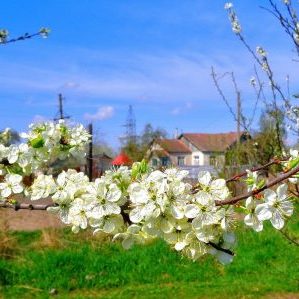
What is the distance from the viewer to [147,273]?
688 centimetres

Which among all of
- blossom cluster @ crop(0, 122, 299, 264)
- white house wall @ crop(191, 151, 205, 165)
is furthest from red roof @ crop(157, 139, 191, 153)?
blossom cluster @ crop(0, 122, 299, 264)

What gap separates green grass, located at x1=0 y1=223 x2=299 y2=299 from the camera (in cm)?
608

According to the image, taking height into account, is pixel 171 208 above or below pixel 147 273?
above

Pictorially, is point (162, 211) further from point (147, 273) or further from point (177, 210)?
point (147, 273)

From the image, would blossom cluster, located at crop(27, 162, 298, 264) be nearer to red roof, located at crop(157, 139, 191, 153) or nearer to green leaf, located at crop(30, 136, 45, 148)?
green leaf, located at crop(30, 136, 45, 148)

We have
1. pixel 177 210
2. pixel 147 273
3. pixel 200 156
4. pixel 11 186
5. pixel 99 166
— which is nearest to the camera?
pixel 177 210

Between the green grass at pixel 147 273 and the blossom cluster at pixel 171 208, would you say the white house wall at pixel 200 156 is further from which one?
the blossom cluster at pixel 171 208

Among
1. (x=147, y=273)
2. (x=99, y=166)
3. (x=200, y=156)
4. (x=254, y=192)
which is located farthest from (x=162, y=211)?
(x=200, y=156)

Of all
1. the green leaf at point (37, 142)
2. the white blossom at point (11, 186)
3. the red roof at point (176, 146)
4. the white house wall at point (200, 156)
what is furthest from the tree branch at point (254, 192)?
the white house wall at point (200, 156)

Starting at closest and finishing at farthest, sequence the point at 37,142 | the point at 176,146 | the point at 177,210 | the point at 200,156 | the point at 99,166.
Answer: the point at 177,210
the point at 37,142
the point at 99,166
the point at 200,156
the point at 176,146

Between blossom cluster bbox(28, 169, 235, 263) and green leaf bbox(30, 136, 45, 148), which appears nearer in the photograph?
blossom cluster bbox(28, 169, 235, 263)

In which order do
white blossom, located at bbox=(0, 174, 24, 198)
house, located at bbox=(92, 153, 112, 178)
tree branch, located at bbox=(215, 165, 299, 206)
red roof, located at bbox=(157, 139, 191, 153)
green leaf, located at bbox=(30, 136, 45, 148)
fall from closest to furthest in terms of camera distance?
tree branch, located at bbox=(215, 165, 299, 206)
white blossom, located at bbox=(0, 174, 24, 198)
green leaf, located at bbox=(30, 136, 45, 148)
house, located at bbox=(92, 153, 112, 178)
red roof, located at bbox=(157, 139, 191, 153)

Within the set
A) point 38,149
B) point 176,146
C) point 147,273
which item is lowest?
point 147,273

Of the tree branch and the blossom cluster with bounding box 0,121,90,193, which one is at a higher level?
the blossom cluster with bounding box 0,121,90,193
